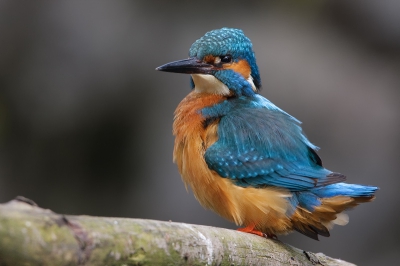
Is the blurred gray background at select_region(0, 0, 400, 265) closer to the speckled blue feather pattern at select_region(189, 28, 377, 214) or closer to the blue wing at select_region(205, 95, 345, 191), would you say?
the speckled blue feather pattern at select_region(189, 28, 377, 214)

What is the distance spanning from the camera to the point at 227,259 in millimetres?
2492

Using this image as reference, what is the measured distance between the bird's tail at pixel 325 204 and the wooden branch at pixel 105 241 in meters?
0.72

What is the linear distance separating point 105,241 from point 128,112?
4.45 m

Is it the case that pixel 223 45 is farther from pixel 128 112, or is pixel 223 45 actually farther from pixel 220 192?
pixel 128 112

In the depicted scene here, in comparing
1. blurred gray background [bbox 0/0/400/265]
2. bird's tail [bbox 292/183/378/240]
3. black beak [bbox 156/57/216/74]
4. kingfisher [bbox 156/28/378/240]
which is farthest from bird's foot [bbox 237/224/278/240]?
blurred gray background [bbox 0/0/400/265]

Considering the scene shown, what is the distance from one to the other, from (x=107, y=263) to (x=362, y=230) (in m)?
4.59

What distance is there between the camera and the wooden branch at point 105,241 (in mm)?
1612

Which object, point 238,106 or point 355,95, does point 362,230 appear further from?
point 238,106

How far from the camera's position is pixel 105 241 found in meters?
1.86

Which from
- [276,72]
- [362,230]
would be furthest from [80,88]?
[362,230]

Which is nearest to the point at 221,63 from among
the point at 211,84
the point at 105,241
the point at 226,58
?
the point at 226,58

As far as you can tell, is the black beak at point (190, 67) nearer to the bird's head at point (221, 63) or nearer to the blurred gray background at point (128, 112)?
the bird's head at point (221, 63)

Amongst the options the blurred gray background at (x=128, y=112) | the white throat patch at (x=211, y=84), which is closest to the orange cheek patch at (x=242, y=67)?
the white throat patch at (x=211, y=84)

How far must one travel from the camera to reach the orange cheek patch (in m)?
3.82
